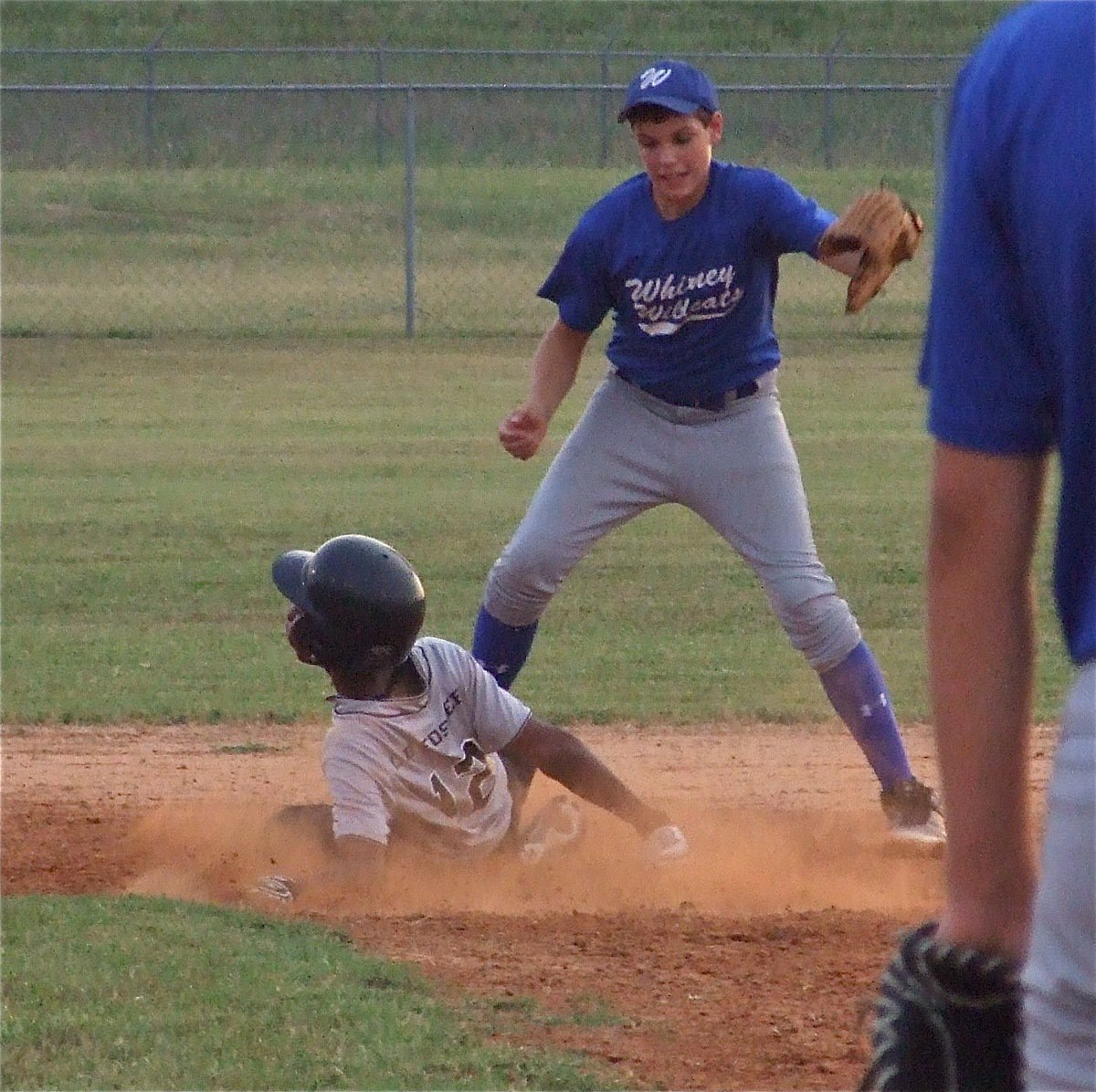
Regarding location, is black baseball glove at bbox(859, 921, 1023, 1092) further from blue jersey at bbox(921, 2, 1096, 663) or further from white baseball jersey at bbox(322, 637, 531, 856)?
white baseball jersey at bbox(322, 637, 531, 856)

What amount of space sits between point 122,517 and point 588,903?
256 inches

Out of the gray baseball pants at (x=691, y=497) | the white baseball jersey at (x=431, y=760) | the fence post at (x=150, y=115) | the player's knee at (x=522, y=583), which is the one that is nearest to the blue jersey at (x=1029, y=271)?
the white baseball jersey at (x=431, y=760)

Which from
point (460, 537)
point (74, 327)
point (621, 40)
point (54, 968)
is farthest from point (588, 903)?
point (621, 40)

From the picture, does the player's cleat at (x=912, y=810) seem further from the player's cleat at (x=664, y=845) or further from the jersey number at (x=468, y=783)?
the jersey number at (x=468, y=783)

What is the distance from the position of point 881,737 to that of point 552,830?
3.07ft

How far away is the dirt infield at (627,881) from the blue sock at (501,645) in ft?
1.59

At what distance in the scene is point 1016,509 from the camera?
180 cm

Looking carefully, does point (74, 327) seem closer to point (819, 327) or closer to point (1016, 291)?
point (819, 327)

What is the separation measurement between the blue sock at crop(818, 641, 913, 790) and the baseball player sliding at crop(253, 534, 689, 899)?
59cm

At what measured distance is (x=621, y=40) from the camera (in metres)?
30.0

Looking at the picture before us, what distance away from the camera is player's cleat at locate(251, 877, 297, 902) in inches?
199

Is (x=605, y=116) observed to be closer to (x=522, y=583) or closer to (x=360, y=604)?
(x=522, y=583)

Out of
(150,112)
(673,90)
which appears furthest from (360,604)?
(150,112)

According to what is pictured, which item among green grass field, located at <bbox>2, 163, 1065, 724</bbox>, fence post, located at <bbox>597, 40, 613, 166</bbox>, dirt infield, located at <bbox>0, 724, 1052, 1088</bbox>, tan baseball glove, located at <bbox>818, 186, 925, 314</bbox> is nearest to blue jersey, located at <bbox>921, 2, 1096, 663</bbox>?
dirt infield, located at <bbox>0, 724, 1052, 1088</bbox>
